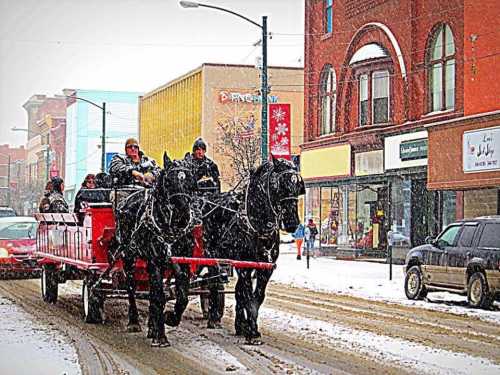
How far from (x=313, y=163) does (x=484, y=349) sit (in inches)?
1138

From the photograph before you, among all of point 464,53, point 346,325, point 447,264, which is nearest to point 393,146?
point 464,53

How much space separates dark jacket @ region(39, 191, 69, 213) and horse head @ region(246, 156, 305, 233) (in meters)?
7.31

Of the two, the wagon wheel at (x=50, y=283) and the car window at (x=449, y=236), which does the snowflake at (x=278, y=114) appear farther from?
the wagon wheel at (x=50, y=283)

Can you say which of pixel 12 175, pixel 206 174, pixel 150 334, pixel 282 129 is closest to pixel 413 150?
pixel 282 129

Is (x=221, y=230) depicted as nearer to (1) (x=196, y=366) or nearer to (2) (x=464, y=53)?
(1) (x=196, y=366)

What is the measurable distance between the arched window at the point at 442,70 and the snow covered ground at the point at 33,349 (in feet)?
67.2

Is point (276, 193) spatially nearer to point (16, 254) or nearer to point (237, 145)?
point (16, 254)

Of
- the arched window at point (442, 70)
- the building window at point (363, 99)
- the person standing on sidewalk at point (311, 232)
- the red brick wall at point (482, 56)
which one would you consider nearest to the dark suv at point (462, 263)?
the red brick wall at point (482, 56)

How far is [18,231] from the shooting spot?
25.0m

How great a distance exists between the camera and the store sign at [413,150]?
32219 mm

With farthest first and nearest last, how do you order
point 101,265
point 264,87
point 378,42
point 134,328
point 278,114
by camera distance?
point 378,42 → point 278,114 → point 264,87 → point 101,265 → point 134,328

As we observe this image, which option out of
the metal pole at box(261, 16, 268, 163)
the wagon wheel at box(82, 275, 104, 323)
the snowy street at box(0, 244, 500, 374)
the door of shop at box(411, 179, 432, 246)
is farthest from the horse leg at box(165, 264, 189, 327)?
the door of shop at box(411, 179, 432, 246)

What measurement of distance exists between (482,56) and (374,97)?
813cm

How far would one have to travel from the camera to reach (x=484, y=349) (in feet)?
39.7
